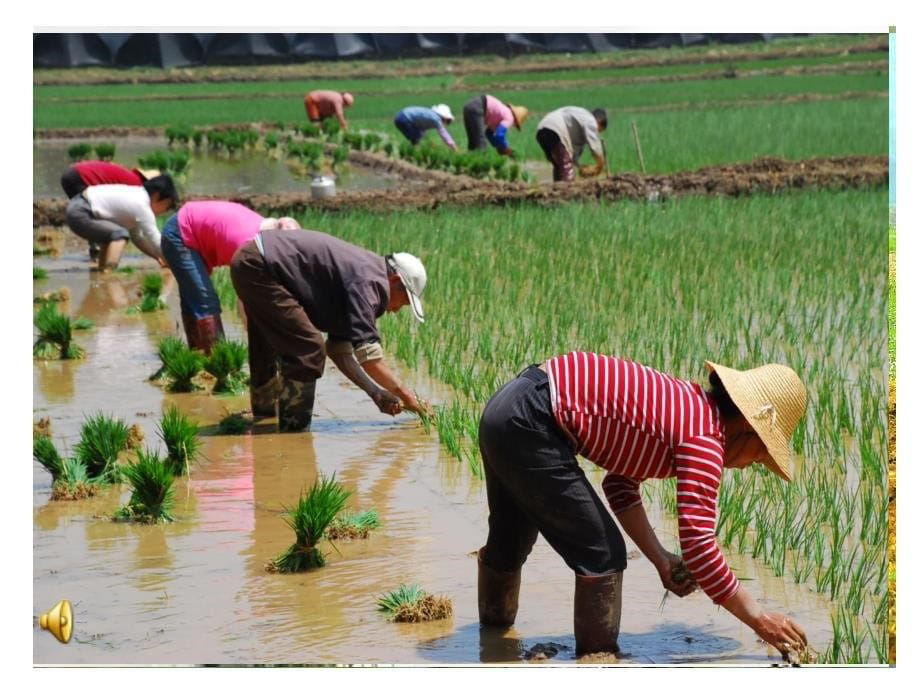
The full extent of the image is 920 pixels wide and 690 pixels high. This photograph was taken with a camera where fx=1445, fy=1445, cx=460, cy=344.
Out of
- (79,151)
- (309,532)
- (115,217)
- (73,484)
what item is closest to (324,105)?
(79,151)

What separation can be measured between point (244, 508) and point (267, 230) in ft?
4.76

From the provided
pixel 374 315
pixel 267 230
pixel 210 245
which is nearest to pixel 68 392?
pixel 210 245

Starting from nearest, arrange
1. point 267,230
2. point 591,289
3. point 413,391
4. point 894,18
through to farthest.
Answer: point 894,18 < point 267,230 < point 413,391 < point 591,289

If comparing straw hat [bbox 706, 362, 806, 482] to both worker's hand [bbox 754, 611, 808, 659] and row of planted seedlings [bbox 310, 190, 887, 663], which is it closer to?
worker's hand [bbox 754, 611, 808, 659]

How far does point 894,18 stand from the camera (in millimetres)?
3668

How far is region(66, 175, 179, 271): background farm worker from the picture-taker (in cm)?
970

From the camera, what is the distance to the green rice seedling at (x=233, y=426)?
6.16 meters

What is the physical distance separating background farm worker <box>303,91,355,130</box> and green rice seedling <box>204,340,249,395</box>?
14296 millimetres

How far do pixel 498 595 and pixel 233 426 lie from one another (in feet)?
8.65

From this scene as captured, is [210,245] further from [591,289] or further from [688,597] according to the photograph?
[688,597]

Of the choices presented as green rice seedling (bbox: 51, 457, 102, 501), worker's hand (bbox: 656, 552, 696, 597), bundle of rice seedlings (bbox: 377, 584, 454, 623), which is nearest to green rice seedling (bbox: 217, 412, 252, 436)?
green rice seedling (bbox: 51, 457, 102, 501)

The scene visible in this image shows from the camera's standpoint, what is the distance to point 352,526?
462 cm

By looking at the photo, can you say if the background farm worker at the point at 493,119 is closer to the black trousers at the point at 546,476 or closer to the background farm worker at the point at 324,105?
the background farm worker at the point at 324,105

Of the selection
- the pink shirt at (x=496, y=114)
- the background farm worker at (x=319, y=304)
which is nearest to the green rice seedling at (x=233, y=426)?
the background farm worker at (x=319, y=304)
